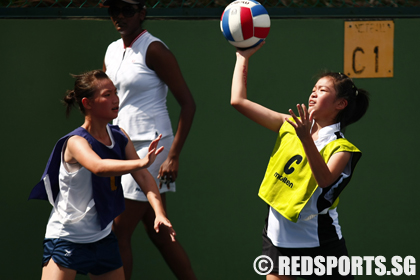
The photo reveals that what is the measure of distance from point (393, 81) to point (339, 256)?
1716mm

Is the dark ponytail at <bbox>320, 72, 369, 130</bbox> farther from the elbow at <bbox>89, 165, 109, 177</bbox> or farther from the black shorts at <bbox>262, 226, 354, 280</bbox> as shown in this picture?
the elbow at <bbox>89, 165, 109, 177</bbox>

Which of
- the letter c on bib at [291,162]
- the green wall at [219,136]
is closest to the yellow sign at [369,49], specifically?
the green wall at [219,136]

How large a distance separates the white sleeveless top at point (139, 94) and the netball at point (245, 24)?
1.67ft

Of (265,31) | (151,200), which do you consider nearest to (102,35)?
(265,31)

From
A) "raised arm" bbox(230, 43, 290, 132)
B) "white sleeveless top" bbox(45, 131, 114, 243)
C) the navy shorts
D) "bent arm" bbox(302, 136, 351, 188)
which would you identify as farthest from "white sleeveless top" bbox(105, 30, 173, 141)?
"bent arm" bbox(302, 136, 351, 188)

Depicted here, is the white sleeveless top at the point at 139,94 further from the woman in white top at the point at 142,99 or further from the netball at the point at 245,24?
the netball at the point at 245,24

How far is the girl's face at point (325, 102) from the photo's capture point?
121 inches

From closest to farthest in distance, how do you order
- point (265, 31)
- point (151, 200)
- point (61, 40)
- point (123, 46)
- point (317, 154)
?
point (317, 154) < point (151, 200) < point (265, 31) < point (123, 46) < point (61, 40)

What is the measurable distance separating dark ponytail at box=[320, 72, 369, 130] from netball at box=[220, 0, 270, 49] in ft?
1.58

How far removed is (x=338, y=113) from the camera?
314 cm

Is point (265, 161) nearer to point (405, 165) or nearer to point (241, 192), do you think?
point (241, 192)

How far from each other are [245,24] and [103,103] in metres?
0.97

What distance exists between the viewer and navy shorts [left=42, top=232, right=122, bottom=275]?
113 inches

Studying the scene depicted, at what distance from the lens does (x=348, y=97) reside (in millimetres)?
3109
